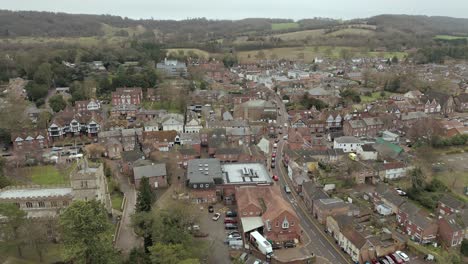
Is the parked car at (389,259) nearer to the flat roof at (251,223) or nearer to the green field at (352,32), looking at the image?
the flat roof at (251,223)

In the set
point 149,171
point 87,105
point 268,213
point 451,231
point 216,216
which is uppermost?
point 87,105

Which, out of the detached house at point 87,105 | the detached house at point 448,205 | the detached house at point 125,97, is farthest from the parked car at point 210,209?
the detached house at point 125,97

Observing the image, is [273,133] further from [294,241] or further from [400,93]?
[400,93]

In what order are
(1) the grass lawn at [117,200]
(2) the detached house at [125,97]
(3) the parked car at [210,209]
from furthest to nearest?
1. (2) the detached house at [125,97]
2. (1) the grass lawn at [117,200]
3. (3) the parked car at [210,209]

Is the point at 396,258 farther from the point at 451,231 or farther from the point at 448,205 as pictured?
the point at 448,205

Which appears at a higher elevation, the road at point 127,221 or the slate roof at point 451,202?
the slate roof at point 451,202

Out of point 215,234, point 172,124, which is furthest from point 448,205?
point 172,124
